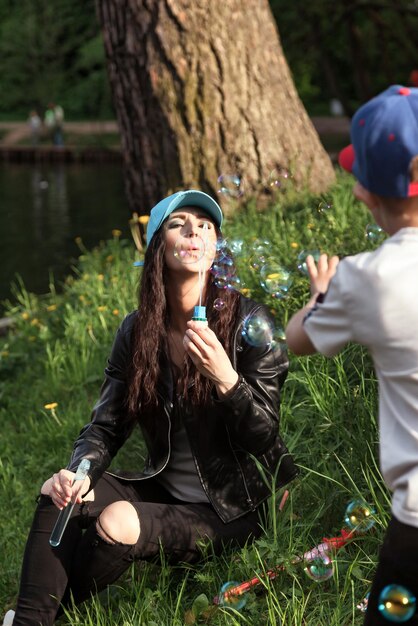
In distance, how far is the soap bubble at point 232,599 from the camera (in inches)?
112

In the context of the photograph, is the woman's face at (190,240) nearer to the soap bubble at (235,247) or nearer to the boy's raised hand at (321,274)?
the soap bubble at (235,247)

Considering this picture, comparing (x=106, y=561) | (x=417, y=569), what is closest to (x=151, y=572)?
(x=106, y=561)

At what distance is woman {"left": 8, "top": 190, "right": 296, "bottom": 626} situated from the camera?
298 centimetres

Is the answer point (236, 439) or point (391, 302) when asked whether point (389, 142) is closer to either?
point (391, 302)

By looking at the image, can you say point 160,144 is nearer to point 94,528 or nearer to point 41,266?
point 94,528

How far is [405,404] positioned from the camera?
1936 millimetres

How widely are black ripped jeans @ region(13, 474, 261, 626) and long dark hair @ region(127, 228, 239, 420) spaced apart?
1.06 ft

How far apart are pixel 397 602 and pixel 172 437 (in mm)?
1326

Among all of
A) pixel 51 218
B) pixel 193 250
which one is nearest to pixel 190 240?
pixel 193 250

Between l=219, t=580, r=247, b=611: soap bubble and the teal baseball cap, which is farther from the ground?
the teal baseball cap

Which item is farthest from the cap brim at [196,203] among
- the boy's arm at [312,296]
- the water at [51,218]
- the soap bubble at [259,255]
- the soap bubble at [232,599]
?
the water at [51,218]

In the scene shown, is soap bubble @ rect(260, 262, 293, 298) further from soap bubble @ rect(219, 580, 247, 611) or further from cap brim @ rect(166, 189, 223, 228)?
soap bubble @ rect(219, 580, 247, 611)

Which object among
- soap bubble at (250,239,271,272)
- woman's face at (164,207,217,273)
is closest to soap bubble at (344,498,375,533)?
woman's face at (164,207,217,273)

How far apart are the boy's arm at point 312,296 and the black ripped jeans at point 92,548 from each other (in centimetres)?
112
